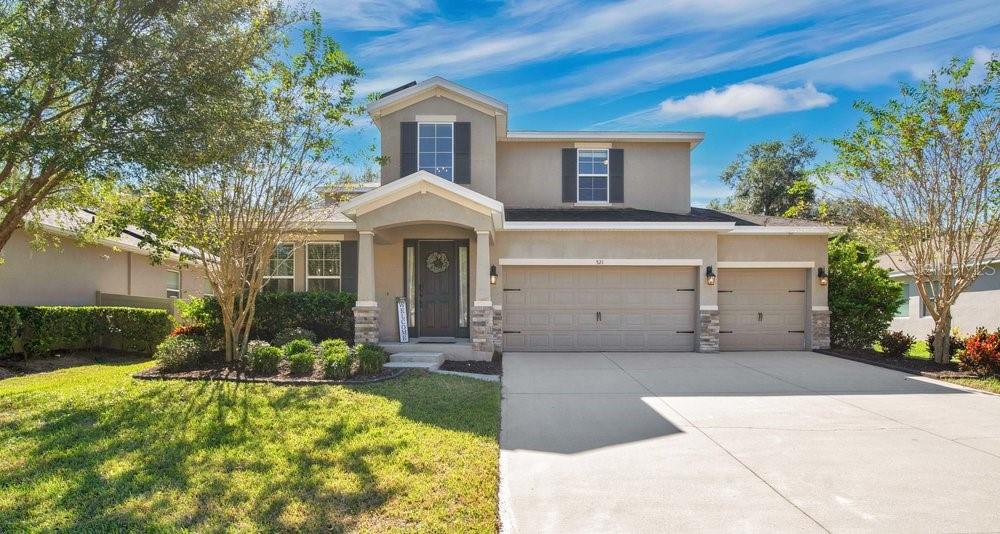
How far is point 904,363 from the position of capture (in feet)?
36.7

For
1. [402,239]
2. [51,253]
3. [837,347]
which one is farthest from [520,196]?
[51,253]

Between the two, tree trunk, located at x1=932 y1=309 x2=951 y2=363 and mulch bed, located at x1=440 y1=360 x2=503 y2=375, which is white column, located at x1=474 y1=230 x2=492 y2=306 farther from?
tree trunk, located at x1=932 y1=309 x2=951 y2=363

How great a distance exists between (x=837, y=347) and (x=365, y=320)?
436 inches

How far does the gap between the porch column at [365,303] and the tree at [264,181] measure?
159 cm

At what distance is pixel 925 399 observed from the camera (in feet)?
25.9

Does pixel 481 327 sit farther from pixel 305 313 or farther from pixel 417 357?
pixel 305 313

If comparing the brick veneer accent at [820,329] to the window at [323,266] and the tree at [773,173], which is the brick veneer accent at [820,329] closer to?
the window at [323,266]

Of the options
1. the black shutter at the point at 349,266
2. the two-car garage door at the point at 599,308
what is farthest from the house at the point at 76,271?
the two-car garage door at the point at 599,308

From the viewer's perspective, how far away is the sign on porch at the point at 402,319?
1207 centimetres

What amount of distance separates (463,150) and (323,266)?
444cm

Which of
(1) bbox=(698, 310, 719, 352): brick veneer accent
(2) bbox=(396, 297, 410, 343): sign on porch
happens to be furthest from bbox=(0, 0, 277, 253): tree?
(1) bbox=(698, 310, 719, 352): brick veneer accent

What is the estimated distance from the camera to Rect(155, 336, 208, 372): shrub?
30.0 feet

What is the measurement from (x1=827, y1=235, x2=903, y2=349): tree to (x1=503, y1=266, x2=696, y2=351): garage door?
4313 millimetres

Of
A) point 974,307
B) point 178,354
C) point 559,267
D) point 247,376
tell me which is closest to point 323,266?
point 178,354
